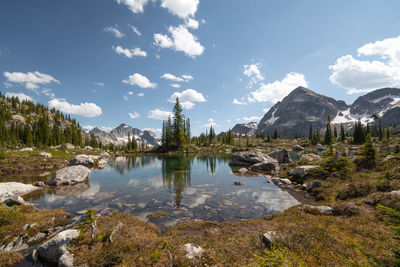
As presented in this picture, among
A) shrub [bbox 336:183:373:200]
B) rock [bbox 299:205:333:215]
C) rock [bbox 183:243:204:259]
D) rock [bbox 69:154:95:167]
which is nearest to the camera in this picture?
rock [bbox 183:243:204:259]

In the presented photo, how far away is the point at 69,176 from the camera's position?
2472 centimetres

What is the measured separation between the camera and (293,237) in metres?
7.77

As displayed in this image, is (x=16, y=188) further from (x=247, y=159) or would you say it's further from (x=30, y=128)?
(x=30, y=128)

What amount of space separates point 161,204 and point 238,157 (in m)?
31.7

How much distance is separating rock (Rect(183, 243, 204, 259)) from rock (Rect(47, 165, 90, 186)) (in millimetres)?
25073

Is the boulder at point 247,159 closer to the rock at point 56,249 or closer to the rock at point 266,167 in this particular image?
the rock at point 266,167

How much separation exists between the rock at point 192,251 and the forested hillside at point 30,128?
104130 mm

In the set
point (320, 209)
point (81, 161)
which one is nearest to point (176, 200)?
point (320, 209)

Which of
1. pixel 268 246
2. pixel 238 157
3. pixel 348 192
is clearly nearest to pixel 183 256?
pixel 268 246

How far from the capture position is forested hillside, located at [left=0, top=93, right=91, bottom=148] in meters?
89.1

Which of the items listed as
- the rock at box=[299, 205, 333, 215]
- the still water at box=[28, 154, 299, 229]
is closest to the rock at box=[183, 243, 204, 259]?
the still water at box=[28, 154, 299, 229]

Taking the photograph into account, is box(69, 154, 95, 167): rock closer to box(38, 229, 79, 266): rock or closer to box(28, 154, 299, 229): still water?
box(28, 154, 299, 229): still water

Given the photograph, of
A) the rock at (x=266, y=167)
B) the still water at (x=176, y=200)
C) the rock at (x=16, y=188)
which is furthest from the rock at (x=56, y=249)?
the rock at (x=266, y=167)

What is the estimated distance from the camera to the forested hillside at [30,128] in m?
89.1
